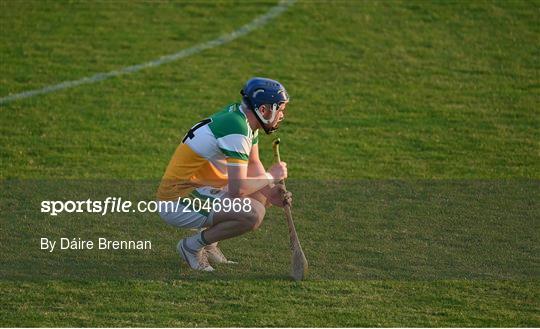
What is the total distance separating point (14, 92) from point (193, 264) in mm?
6005

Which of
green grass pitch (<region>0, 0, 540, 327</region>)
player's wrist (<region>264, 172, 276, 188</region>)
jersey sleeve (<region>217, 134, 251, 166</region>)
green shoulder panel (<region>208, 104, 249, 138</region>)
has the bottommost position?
green grass pitch (<region>0, 0, 540, 327</region>)

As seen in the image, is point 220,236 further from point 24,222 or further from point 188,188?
point 24,222

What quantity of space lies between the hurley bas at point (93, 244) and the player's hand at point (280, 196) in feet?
4.71

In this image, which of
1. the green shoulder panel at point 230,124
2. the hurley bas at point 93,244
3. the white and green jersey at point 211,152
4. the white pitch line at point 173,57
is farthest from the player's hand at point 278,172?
the white pitch line at point 173,57

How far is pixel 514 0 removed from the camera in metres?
17.6

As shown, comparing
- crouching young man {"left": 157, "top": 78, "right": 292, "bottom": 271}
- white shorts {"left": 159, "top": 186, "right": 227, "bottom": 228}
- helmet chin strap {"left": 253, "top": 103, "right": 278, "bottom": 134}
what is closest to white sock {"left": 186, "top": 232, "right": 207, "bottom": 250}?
crouching young man {"left": 157, "top": 78, "right": 292, "bottom": 271}

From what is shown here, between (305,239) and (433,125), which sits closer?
(305,239)

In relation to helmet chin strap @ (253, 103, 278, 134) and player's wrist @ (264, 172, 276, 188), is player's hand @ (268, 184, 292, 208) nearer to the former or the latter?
player's wrist @ (264, 172, 276, 188)

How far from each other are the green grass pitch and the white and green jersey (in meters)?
0.74

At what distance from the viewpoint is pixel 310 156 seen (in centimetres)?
1338

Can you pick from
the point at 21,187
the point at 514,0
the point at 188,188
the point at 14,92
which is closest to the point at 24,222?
the point at 21,187

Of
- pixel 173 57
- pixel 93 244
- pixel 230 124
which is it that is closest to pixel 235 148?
pixel 230 124

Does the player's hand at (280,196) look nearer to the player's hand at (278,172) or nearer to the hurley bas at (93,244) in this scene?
the player's hand at (278,172)

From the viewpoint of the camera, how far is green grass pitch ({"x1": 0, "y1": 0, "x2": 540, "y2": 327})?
9211 millimetres
